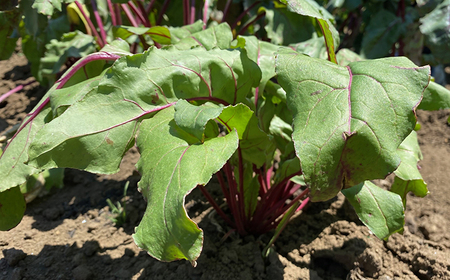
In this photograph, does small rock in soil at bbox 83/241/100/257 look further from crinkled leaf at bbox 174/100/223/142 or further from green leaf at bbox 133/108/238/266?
crinkled leaf at bbox 174/100/223/142

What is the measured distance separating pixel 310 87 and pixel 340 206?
3.35 feet

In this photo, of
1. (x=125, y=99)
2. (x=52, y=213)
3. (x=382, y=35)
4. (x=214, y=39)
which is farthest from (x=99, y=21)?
(x=382, y=35)

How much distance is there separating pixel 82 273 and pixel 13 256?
1.07ft

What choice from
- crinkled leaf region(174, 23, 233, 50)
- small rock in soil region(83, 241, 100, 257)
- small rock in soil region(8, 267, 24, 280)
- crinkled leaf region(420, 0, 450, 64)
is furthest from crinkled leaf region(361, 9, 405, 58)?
small rock in soil region(8, 267, 24, 280)

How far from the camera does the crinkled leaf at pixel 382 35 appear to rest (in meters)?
2.81

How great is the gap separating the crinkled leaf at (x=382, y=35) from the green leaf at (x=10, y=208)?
2638 mm

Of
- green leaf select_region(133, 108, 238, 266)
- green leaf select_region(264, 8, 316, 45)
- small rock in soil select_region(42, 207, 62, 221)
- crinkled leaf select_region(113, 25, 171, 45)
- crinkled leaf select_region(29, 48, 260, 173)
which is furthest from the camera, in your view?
green leaf select_region(264, 8, 316, 45)

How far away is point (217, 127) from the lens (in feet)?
4.21

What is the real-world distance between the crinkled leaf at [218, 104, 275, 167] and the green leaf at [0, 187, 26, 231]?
0.95 meters

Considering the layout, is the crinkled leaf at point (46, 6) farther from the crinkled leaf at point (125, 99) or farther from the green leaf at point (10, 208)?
the green leaf at point (10, 208)

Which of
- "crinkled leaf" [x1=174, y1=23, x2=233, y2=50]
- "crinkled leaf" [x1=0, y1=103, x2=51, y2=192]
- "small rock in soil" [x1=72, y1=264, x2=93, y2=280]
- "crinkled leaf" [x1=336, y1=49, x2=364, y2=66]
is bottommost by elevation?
"small rock in soil" [x1=72, y1=264, x2=93, y2=280]

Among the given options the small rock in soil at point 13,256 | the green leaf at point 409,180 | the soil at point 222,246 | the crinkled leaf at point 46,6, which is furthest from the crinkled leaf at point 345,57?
the small rock in soil at point 13,256

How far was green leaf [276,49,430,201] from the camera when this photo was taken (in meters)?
0.97

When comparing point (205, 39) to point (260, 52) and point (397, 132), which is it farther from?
point (397, 132)
